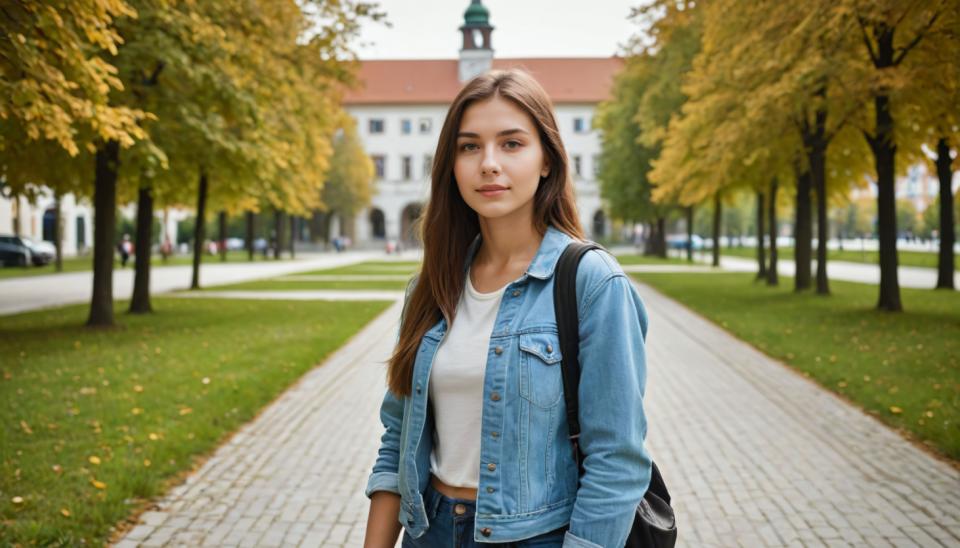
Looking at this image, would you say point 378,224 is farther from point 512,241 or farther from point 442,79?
point 512,241

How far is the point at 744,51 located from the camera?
16.2m

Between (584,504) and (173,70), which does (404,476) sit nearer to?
(584,504)

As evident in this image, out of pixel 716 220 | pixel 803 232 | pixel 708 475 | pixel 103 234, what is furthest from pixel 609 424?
pixel 716 220

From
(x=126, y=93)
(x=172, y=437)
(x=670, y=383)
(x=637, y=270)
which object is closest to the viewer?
(x=172, y=437)

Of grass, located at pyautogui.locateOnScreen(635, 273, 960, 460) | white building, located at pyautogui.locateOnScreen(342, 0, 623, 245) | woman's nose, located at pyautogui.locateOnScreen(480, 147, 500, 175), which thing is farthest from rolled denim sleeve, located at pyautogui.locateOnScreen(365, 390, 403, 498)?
white building, located at pyautogui.locateOnScreen(342, 0, 623, 245)

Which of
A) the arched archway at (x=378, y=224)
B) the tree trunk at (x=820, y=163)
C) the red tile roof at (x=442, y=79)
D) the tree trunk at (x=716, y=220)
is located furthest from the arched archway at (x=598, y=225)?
the arched archway at (x=378, y=224)

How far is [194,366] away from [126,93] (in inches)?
171

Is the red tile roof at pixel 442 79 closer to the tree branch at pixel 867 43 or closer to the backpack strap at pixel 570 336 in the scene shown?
the tree branch at pixel 867 43

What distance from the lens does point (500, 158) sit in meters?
2.12

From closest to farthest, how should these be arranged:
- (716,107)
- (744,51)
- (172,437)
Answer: (172,437)
(744,51)
(716,107)

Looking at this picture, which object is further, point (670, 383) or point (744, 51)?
point (744, 51)

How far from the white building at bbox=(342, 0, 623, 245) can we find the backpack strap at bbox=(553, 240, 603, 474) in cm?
8096

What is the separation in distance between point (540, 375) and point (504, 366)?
8cm

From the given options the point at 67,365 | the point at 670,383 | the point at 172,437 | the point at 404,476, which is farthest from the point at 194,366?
the point at 404,476
